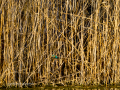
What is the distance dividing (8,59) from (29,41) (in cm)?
37

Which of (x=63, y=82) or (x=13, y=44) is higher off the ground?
(x=13, y=44)

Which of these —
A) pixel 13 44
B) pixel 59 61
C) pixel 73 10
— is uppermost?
pixel 73 10

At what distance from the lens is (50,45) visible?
320cm

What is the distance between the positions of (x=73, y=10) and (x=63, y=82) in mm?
965

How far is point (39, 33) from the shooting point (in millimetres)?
3160

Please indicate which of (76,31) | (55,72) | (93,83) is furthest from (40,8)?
(93,83)

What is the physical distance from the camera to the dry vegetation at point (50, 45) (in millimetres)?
3082

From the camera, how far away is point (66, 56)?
10.9 feet

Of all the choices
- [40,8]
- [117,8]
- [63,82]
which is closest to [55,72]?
[63,82]

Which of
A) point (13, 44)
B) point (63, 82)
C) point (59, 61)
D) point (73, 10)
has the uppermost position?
point (73, 10)

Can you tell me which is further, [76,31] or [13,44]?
[76,31]

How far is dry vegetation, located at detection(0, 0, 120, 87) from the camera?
3.08m

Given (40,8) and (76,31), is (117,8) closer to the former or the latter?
(76,31)

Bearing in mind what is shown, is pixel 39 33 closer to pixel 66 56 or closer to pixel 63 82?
pixel 66 56
